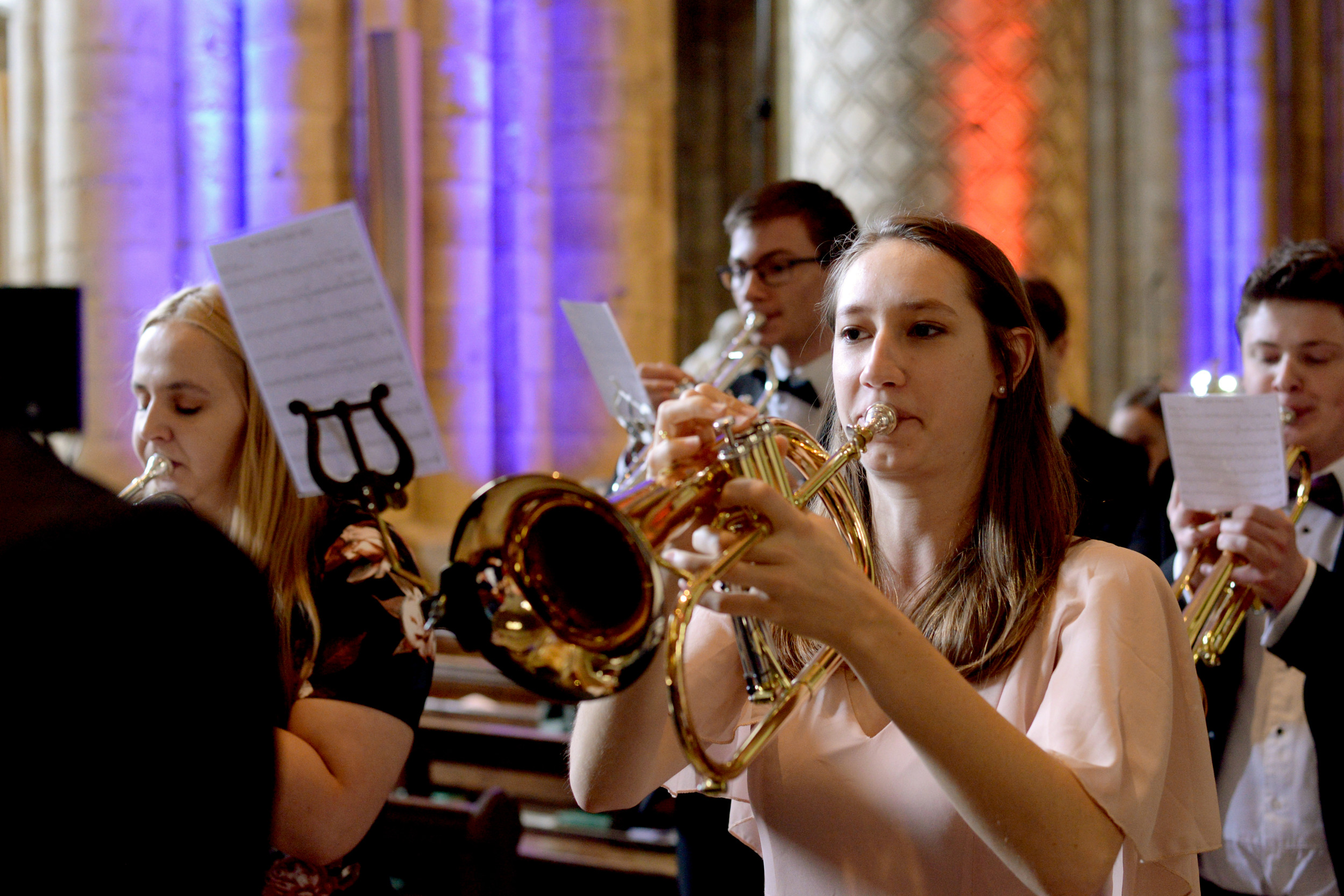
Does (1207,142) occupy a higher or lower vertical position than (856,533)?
higher

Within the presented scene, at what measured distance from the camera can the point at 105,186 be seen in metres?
5.13

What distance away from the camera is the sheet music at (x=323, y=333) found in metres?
1.69

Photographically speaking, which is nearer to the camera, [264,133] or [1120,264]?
[264,133]

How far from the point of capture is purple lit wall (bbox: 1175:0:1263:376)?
8.27 meters

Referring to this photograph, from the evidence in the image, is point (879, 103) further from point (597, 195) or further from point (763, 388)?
point (597, 195)

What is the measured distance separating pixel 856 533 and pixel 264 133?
487cm

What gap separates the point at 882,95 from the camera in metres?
4.84

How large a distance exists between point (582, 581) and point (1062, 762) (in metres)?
0.62

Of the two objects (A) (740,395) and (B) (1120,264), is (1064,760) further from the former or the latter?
(B) (1120,264)

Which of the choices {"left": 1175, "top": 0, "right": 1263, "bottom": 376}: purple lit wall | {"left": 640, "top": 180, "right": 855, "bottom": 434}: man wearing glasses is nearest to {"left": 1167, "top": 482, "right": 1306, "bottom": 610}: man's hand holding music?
{"left": 640, "top": 180, "right": 855, "bottom": 434}: man wearing glasses

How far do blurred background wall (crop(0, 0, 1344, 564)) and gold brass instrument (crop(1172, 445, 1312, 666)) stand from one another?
2551 mm

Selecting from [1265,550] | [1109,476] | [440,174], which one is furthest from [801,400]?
[440,174]

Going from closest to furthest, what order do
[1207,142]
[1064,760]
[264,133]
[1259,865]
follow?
[1064,760]
[1259,865]
[264,133]
[1207,142]

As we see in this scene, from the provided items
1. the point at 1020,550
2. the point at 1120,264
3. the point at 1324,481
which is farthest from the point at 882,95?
the point at 1120,264
